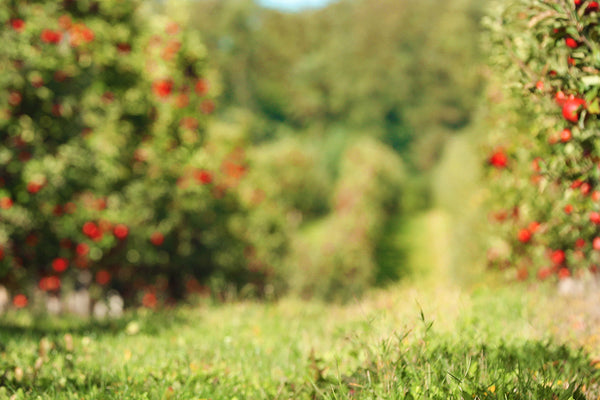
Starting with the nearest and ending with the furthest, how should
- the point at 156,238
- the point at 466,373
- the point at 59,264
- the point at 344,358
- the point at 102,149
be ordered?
the point at 466,373
the point at 344,358
the point at 102,149
the point at 59,264
the point at 156,238

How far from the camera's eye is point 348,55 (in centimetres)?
7944

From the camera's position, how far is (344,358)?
381cm

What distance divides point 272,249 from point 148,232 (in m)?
6.37

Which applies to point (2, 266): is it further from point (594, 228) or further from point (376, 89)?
point (376, 89)

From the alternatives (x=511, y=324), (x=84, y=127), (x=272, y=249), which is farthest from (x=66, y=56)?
(x=272, y=249)

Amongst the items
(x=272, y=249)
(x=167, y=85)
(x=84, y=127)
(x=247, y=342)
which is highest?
(x=167, y=85)

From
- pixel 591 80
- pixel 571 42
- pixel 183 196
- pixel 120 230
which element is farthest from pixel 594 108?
pixel 183 196

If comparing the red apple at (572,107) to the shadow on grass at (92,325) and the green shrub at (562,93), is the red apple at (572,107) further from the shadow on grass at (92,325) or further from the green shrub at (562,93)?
the shadow on grass at (92,325)

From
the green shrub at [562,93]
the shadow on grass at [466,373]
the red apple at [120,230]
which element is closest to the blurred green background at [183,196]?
the red apple at [120,230]

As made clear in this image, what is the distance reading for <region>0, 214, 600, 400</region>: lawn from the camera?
9.66 ft

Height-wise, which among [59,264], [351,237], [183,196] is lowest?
[351,237]

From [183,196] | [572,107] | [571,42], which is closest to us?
[572,107]

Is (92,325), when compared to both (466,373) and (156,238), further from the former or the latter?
(156,238)

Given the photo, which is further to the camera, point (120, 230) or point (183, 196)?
point (183, 196)
